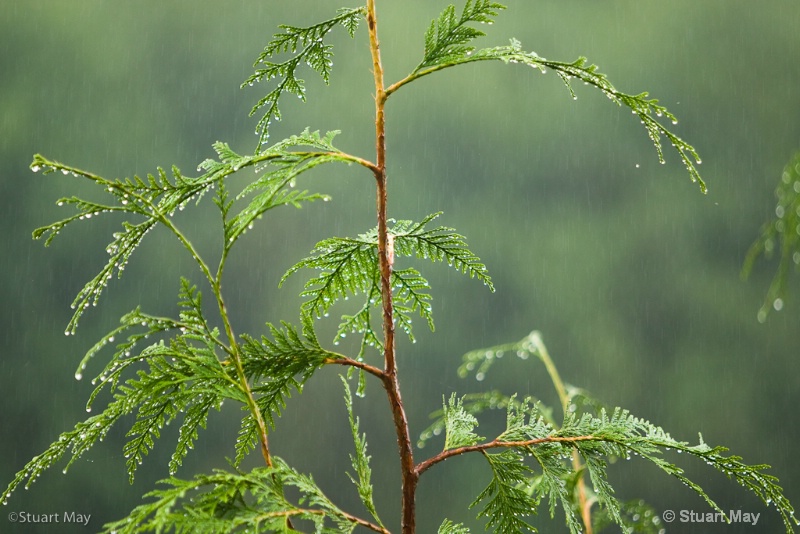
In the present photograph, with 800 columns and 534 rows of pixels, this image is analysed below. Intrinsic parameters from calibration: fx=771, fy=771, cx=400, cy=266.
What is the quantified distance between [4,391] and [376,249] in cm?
779

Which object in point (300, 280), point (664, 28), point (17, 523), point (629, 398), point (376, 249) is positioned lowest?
point (17, 523)

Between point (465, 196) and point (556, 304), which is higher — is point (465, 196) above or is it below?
above

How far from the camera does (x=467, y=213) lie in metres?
8.66

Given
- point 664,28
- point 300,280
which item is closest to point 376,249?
point 300,280

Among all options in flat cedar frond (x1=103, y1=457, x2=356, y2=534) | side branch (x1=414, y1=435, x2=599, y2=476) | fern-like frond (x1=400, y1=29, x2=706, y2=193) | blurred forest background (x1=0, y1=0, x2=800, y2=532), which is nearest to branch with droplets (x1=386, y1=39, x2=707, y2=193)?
fern-like frond (x1=400, y1=29, x2=706, y2=193)

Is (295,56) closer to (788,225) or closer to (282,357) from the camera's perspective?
(282,357)

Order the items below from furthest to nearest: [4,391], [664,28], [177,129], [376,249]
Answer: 1. [664,28]
2. [177,129]
3. [4,391]
4. [376,249]

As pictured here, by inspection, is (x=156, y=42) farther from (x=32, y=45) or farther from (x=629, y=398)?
(x=629, y=398)

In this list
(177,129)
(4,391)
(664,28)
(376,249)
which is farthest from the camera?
(664,28)

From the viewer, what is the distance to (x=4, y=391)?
24.9ft

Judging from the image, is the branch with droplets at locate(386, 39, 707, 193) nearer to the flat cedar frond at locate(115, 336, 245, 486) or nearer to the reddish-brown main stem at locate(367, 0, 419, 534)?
the reddish-brown main stem at locate(367, 0, 419, 534)

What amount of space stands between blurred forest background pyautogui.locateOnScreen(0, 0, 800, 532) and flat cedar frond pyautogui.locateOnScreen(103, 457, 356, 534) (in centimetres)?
674

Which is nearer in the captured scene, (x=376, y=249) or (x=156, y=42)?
(x=376, y=249)

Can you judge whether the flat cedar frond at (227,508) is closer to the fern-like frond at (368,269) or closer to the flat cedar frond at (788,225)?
the fern-like frond at (368,269)
